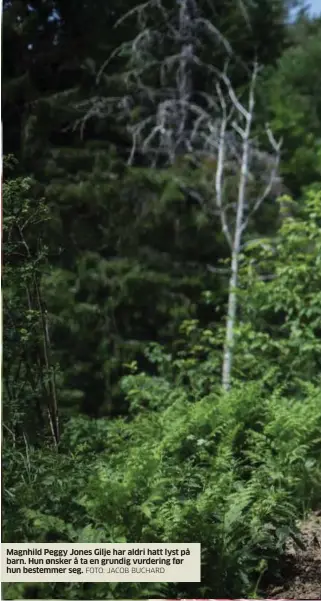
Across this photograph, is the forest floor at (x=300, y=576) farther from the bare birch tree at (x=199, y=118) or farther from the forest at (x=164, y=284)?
the bare birch tree at (x=199, y=118)

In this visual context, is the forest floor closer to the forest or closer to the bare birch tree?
the forest

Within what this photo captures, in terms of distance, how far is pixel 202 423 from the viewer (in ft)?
15.4

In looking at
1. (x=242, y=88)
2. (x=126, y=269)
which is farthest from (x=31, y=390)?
(x=242, y=88)

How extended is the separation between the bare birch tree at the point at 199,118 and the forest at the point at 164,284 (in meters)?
0.01

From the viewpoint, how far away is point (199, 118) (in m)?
5.70

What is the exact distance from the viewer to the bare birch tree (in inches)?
201

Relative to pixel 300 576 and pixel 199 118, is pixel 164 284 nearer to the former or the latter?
pixel 199 118

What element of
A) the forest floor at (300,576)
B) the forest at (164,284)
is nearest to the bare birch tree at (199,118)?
the forest at (164,284)

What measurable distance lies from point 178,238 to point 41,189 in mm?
1289

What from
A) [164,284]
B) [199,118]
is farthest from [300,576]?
[199,118]

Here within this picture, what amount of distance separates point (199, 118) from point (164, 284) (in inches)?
42.3

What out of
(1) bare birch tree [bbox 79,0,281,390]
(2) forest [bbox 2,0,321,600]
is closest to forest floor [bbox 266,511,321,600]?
(2) forest [bbox 2,0,321,600]

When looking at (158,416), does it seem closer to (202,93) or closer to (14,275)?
(14,275)

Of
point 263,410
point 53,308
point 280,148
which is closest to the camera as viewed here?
point 53,308
